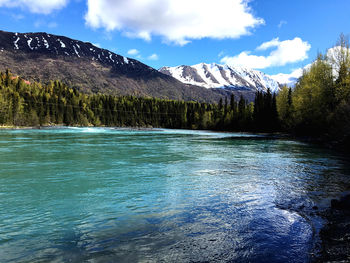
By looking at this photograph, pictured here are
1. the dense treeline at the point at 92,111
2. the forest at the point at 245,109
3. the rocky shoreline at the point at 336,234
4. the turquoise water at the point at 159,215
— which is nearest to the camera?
the rocky shoreline at the point at 336,234

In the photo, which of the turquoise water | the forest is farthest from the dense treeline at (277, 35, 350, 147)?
the turquoise water

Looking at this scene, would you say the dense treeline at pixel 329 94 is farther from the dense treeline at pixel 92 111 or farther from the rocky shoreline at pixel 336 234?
the dense treeline at pixel 92 111

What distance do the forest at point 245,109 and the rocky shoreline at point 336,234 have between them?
25908 millimetres

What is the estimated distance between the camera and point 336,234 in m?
6.69

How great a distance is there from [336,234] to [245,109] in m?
118

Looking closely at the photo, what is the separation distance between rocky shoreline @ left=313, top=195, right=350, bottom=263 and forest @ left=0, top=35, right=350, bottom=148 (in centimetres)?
2591

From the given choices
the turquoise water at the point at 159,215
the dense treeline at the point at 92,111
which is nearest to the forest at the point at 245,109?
the dense treeline at the point at 92,111

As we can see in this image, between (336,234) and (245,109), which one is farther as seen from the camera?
(245,109)

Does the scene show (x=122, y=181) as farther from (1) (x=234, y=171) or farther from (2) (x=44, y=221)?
(1) (x=234, y=171)

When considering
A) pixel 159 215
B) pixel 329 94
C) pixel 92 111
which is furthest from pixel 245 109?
pixel 159 215

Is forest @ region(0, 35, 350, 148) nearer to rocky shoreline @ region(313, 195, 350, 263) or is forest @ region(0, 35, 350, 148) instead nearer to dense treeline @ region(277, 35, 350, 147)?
dense treeline @ region(277, 35, 350, 147)

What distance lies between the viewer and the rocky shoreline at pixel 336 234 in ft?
17.9

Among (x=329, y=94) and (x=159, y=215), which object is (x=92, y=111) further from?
(x=159, y=215)

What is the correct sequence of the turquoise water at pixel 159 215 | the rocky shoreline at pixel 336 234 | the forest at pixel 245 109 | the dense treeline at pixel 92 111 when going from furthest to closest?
the dense treeline at pixel 92 111 < the forest at pixel 245 109 < the turquoise water at pixel 159 215 < the rocky shoreline at pixel 336 234
